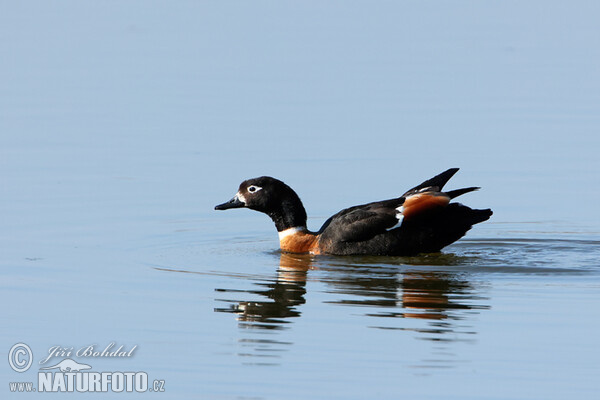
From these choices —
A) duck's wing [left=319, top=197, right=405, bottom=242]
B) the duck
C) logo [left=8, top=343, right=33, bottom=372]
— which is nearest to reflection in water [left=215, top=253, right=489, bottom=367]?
the duck

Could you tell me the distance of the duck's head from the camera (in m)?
17.0

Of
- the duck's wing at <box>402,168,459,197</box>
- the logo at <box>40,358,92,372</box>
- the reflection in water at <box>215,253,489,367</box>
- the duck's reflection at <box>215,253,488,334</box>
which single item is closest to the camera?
the logo at <box>40,358,92,372</box>

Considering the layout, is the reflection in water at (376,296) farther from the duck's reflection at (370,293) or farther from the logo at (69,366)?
the logo at (69,366)

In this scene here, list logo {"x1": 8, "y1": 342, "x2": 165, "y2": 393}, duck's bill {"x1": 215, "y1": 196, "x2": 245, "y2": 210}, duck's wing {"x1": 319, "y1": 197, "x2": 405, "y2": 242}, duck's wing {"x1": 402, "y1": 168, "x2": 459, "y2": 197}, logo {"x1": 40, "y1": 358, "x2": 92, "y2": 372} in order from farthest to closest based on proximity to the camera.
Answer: duck's bill {"x1": 215, "y1": 196, "x2": 245, "y2": 210} → duck's wing {"x1": 402, "y1": 168, "x2": 459, "y2": 197} → duck's wing {"x1": 319, "y1": 197, "x2": 405, "y2": 242} → logo {"x1": 40, "y1": 358, "x2": 92, "y2": 372} → logo {"x1": 8, "y1": 342, "x2": 165, "y2": 393}

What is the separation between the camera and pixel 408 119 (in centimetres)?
2291

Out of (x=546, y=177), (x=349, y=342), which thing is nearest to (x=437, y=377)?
(x=349, y=342)

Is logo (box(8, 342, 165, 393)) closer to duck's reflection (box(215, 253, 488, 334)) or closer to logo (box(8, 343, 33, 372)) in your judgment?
logo (box(8, 343, 33, 372))

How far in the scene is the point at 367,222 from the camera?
16047 mm

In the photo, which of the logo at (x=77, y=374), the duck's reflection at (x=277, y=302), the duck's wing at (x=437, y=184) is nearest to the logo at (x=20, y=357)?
the logo at (x=77, y=374)

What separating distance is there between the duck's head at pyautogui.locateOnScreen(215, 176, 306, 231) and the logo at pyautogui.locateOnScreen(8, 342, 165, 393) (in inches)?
213

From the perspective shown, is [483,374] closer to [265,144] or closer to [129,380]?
[129,380]

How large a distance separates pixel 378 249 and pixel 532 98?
956 centimetres

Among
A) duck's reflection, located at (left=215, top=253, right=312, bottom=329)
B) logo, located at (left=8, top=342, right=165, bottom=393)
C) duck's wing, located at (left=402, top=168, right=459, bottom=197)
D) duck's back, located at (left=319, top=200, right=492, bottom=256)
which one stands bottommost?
logo, located at (left=8, top=342, right=165, bottom=393)

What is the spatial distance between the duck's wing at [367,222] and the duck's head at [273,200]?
0.91m
